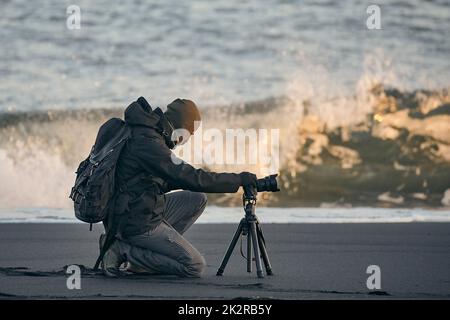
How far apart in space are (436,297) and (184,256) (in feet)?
7.45

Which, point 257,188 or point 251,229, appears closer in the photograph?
point 257,188

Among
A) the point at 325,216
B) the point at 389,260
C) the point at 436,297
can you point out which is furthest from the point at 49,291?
the point at 325,216

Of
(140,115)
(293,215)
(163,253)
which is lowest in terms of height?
(293,215)

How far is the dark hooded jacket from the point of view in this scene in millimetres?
10070

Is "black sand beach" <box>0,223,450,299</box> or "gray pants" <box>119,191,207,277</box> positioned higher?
"gray pants" <box>119,191,207,277</box>

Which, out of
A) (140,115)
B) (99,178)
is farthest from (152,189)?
(140,115)

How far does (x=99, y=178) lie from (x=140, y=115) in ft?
2.06

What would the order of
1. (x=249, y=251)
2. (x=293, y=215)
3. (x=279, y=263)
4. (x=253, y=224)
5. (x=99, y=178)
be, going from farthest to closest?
(x=293, y=215), (x=279, y=263), (x=249, y=251), (x=253, y=224), (x=99, y=178)

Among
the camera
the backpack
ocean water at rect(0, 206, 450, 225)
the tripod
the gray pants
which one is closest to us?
the backpack

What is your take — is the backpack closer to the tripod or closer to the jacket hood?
the jacket hood

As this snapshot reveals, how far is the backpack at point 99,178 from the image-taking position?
9914mm

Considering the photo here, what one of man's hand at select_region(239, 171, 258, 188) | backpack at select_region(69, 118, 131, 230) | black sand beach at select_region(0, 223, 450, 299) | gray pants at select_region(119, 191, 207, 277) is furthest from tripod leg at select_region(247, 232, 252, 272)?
backpack at select_region(69, 118, 131, 230)

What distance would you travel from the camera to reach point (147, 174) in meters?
10.2

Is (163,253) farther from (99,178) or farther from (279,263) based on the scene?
(279,263)
